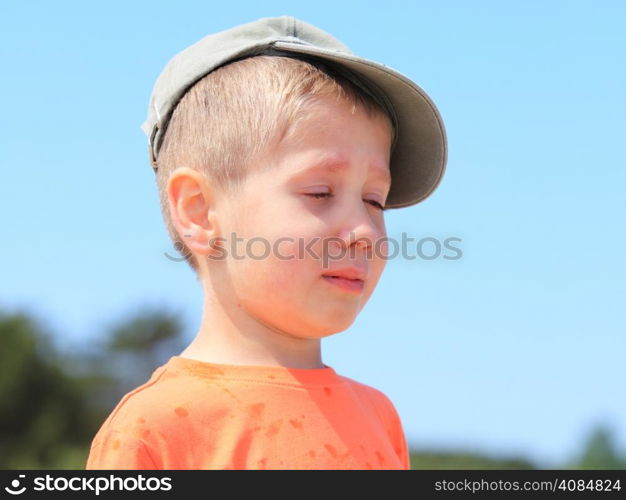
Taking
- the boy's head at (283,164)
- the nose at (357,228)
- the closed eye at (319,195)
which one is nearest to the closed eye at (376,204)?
the boy's head at (283,164)

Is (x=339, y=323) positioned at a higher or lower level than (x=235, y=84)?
lower

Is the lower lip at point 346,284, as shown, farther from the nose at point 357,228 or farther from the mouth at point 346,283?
the nose at point 357,228

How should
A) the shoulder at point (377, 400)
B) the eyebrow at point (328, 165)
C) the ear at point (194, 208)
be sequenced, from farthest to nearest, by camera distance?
the shoulder at point (377, 400)
the ear at point (194, 208)
the eyebrow at point (328, 165)

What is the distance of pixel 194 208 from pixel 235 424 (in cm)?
78

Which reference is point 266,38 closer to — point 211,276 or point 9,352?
point 211,276

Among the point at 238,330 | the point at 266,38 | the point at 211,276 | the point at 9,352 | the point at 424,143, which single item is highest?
the point at 9,352

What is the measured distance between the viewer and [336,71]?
306 centimetres

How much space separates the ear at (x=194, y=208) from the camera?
3.00m

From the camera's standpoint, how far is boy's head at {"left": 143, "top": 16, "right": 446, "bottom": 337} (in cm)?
283

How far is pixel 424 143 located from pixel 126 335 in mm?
24760
